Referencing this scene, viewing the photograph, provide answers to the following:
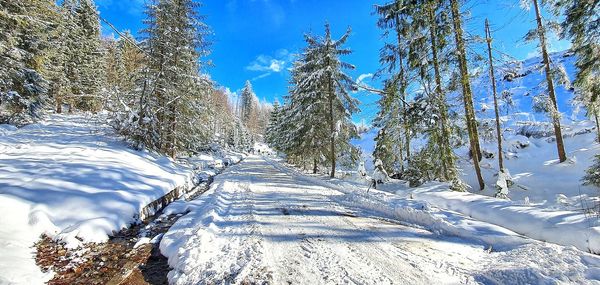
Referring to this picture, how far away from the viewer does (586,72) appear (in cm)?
884

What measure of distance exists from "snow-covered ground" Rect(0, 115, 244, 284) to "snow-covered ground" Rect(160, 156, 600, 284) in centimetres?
152

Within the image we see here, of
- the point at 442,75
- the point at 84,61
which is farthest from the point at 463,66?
the point at 84,61

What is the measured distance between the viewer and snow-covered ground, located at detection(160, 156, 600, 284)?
137 inches

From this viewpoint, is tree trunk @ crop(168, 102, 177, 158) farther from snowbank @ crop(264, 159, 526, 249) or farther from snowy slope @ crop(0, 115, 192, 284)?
snowbank @ crop(264, 159, 526, 249)

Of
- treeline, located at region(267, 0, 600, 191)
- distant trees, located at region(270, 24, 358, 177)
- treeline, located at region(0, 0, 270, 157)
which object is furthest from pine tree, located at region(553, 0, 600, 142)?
treeline, located at region(0, 0, 270, 157)

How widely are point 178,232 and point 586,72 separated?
12.6 meters

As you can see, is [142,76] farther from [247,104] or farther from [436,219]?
[247,104]

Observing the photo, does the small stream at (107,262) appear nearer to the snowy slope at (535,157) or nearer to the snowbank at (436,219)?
the snowbank at (436,219)

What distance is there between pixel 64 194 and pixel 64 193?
2.5 inches

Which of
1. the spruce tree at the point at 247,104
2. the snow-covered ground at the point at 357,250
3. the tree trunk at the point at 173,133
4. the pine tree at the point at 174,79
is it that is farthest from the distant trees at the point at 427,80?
the spruce tree at the point at 247,104

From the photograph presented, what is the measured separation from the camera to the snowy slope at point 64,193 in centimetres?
430

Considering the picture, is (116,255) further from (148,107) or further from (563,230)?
(148,107)

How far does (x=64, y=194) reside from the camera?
19.6 ft

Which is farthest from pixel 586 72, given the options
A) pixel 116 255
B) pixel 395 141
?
pixel 116 255
